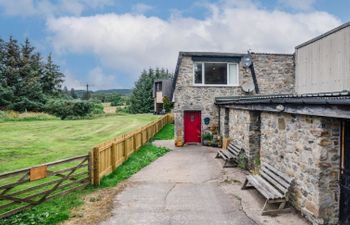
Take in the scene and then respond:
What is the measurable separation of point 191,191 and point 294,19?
18.3 meters

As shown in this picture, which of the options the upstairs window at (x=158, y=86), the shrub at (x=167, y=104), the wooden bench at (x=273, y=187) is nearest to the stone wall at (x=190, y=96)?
the wooden bench at (x=273, y=187)

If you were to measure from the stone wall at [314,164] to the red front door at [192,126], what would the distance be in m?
11.8

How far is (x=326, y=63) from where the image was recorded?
10.1 metres

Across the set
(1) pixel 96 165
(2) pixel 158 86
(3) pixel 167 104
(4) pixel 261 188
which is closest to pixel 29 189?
(1) pixel 96 165

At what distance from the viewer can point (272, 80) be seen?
2131 cm

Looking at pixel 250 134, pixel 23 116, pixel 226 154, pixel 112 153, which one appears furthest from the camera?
pixel 23 116

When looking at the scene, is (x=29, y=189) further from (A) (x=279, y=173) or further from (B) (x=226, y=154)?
(B) (x=226, y=154)

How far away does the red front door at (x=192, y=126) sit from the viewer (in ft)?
66.7

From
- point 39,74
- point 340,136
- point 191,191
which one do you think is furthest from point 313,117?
point 39,74

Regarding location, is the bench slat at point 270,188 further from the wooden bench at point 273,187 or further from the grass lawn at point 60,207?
the grass lawn at point 60,207

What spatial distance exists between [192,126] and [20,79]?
3862 cm

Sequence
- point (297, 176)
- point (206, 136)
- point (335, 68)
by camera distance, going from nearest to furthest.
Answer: point (297, 176) < point (335, 68) < point (206, 136)

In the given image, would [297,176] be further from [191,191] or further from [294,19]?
[294,19]

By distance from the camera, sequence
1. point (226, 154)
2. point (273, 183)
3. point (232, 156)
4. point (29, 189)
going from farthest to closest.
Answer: point (226, 154)
point (232, 156)
point (273, 183)
point (29, 189)
